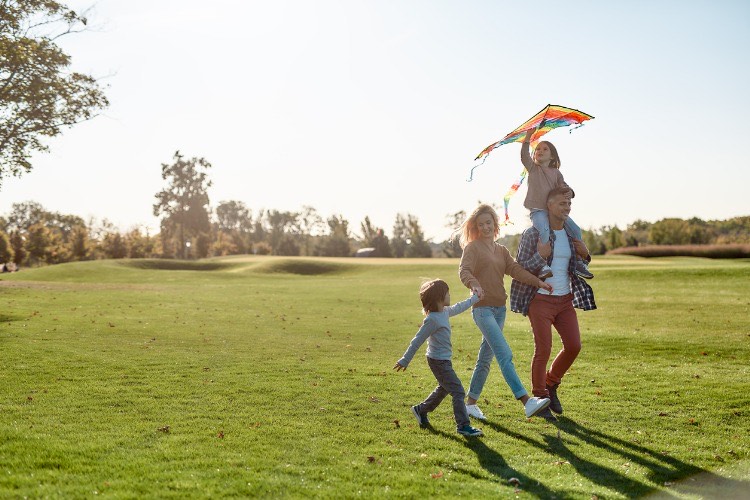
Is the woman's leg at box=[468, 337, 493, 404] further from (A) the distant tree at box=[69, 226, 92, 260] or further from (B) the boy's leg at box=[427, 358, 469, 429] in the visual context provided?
(A) the distant tree at box=[69, 226, 92, 260]

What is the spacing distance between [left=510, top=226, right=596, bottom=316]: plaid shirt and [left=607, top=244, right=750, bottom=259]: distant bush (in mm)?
51339

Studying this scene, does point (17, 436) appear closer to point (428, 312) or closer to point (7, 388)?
point (7, 388)

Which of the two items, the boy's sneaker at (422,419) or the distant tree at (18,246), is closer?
the boy's sneaker at (422,419)

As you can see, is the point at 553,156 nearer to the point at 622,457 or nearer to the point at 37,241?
the point at 622,457

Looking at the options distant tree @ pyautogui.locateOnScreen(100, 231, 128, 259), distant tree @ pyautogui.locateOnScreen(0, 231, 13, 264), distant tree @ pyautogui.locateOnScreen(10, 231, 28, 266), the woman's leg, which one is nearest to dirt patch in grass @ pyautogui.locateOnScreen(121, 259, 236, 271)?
distant tree @ pyautogui.locateOnScreen(0, 231, 13, 264)

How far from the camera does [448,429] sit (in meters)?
7.83

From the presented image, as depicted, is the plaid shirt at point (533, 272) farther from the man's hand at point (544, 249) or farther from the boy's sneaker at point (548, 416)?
the boy's sneaker at point (548, 416)

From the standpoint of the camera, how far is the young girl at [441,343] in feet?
24.4

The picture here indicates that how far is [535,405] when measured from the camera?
7.43 metres

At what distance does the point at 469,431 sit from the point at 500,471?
118cm

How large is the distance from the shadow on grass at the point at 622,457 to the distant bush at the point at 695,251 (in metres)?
52.1

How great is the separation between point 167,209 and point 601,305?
94.8 m

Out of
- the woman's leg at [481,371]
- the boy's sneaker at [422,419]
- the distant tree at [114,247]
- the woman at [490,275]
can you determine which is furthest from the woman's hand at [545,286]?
the distant tree at [114,247]

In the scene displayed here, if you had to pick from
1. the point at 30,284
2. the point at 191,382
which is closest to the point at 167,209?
the point at 30,284
